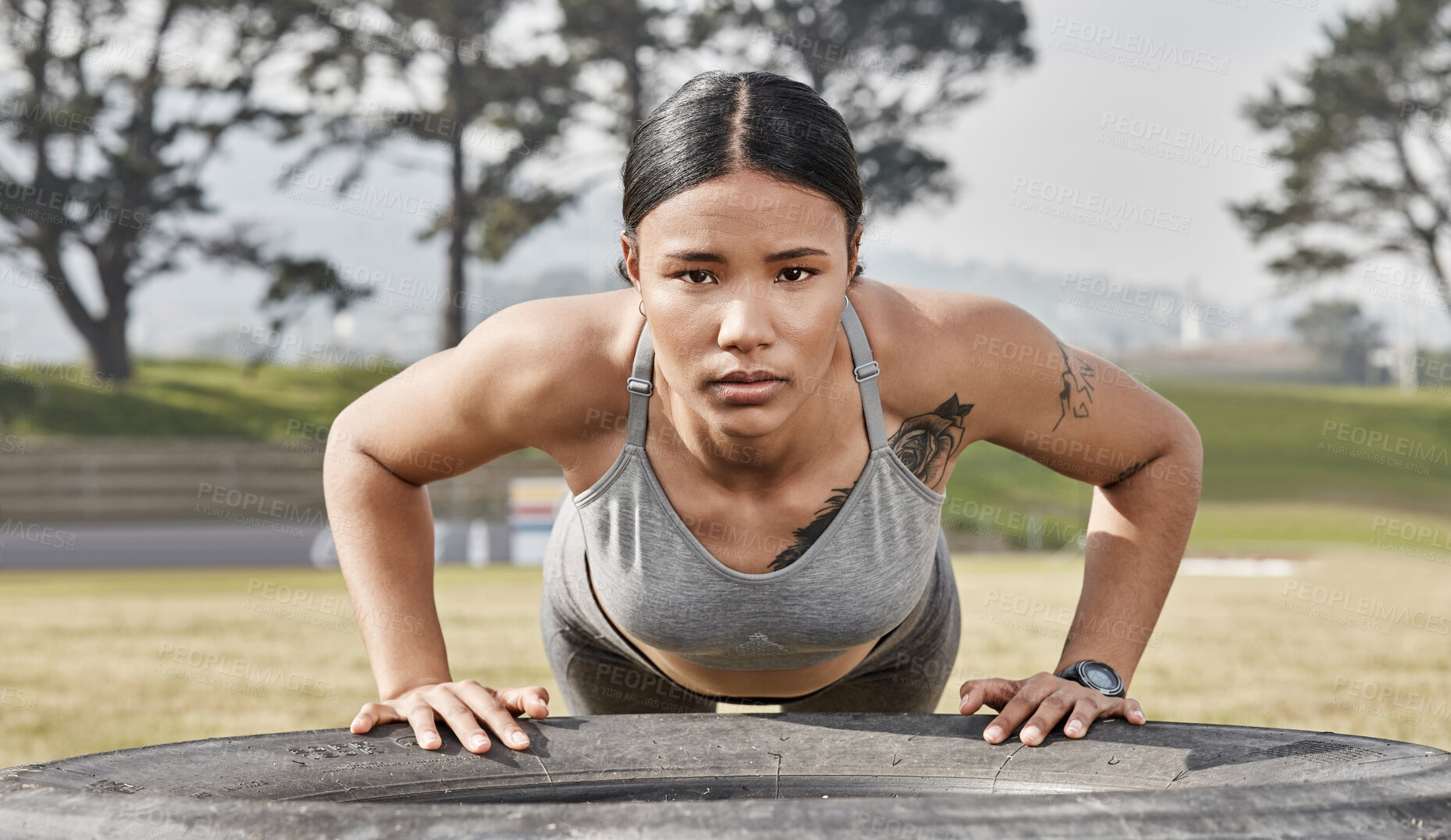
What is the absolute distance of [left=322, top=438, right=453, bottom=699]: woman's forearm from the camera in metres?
2.17

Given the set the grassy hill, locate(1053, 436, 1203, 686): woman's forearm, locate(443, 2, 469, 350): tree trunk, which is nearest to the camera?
locate(1053, 436, 1203, 686): woman's forearm

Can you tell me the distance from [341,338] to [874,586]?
905 inches

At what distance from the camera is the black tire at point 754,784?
108 centimetres

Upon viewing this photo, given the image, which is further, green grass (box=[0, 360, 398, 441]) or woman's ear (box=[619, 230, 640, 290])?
green grass (box=[0, 360, 398, 441])

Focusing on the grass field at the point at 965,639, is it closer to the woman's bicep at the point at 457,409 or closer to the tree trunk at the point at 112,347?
the woman's bicep at the point at 457,409

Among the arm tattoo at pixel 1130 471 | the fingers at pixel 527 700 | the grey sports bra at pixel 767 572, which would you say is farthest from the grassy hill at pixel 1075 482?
the fingers at pixel 527 700

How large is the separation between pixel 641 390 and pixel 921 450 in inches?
20.9

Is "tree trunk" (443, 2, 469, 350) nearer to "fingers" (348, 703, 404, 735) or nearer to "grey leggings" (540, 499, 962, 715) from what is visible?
"grey leggings" (540, 499, 962, 715)

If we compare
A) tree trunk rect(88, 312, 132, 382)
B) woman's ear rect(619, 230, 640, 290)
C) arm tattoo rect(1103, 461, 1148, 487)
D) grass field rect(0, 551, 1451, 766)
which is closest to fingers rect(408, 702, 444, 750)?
woman's ear rect(619, 230, 640, 290)

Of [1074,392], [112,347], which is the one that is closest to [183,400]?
[112,347]

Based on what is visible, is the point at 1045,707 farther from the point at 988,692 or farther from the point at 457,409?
the point at 457,409

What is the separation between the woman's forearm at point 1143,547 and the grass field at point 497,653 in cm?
132

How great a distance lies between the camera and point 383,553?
2273 millimetres

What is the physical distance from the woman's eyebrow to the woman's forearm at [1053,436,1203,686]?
1002mm
